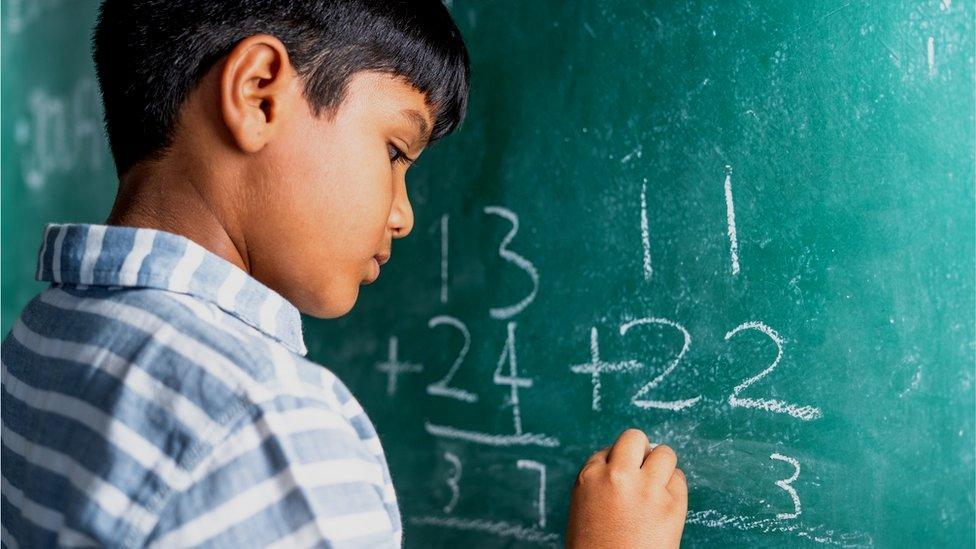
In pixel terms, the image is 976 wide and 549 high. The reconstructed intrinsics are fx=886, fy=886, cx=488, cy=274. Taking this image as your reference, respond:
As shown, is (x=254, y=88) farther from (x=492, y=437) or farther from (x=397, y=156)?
(x=492, y=437)

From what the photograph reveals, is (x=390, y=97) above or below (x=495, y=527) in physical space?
above

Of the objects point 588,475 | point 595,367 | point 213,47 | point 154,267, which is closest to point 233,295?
point 154,267

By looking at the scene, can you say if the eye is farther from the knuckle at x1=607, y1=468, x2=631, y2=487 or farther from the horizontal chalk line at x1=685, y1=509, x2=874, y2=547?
the horizontal chalk line at x1=685, y1=509, x2=874, y2=547

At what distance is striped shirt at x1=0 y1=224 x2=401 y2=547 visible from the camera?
41 cm

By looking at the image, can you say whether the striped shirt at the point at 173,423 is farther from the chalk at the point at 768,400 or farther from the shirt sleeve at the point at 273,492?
the chalk at the point at 768,400

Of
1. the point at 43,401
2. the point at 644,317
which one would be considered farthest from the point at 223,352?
the point at 644,317

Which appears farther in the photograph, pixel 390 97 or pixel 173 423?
pixel 390 97

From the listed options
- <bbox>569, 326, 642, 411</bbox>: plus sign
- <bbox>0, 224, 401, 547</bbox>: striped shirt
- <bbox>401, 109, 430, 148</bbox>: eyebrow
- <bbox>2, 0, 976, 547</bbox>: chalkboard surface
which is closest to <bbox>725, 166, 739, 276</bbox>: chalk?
<bbox>2, 0, 976, 547</bbox>: chalkboard surface

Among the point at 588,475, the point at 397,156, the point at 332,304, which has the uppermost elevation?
the point at 397,156

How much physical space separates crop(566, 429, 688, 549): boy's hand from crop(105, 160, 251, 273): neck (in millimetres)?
310

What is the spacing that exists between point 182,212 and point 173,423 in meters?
0.16

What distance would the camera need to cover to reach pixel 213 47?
544 millimetres

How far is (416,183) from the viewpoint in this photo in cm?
95

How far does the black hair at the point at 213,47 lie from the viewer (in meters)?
0.55
